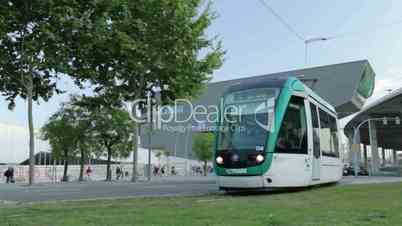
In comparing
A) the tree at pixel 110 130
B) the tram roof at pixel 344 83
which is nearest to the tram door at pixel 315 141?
the tree at pixel 110 130

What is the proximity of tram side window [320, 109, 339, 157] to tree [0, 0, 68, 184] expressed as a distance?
42.5 ft

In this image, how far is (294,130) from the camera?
15.0 metres

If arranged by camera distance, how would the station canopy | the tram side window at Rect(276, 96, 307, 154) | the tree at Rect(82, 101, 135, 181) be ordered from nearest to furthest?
the tram side window at Rect(276, 96, 307, 154) → the tree at Rect(82, 101, 135, 181) → the station canopy

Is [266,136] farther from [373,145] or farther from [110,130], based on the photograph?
[373,145]

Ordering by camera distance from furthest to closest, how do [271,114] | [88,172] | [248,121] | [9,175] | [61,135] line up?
[88,172] → [61,135] → [9,175] → [248,121] → [271,114]

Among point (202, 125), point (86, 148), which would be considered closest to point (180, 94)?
point (86, 148)

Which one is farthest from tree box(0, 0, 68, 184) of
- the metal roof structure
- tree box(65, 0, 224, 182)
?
the metal roof structure

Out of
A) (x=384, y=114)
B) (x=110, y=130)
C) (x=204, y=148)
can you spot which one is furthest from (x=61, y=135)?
(x=384, y=114)

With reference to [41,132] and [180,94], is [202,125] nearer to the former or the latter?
[41,132]

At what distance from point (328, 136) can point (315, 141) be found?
2.68 meters

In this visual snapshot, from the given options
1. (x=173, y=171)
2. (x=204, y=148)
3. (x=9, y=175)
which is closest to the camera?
(x=9, y=175)

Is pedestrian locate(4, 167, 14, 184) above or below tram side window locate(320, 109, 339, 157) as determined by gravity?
below

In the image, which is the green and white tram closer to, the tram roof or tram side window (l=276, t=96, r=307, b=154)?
tram side window (l=276, t=96, r=307, b=154)

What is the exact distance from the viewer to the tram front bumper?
14148 millimetres
